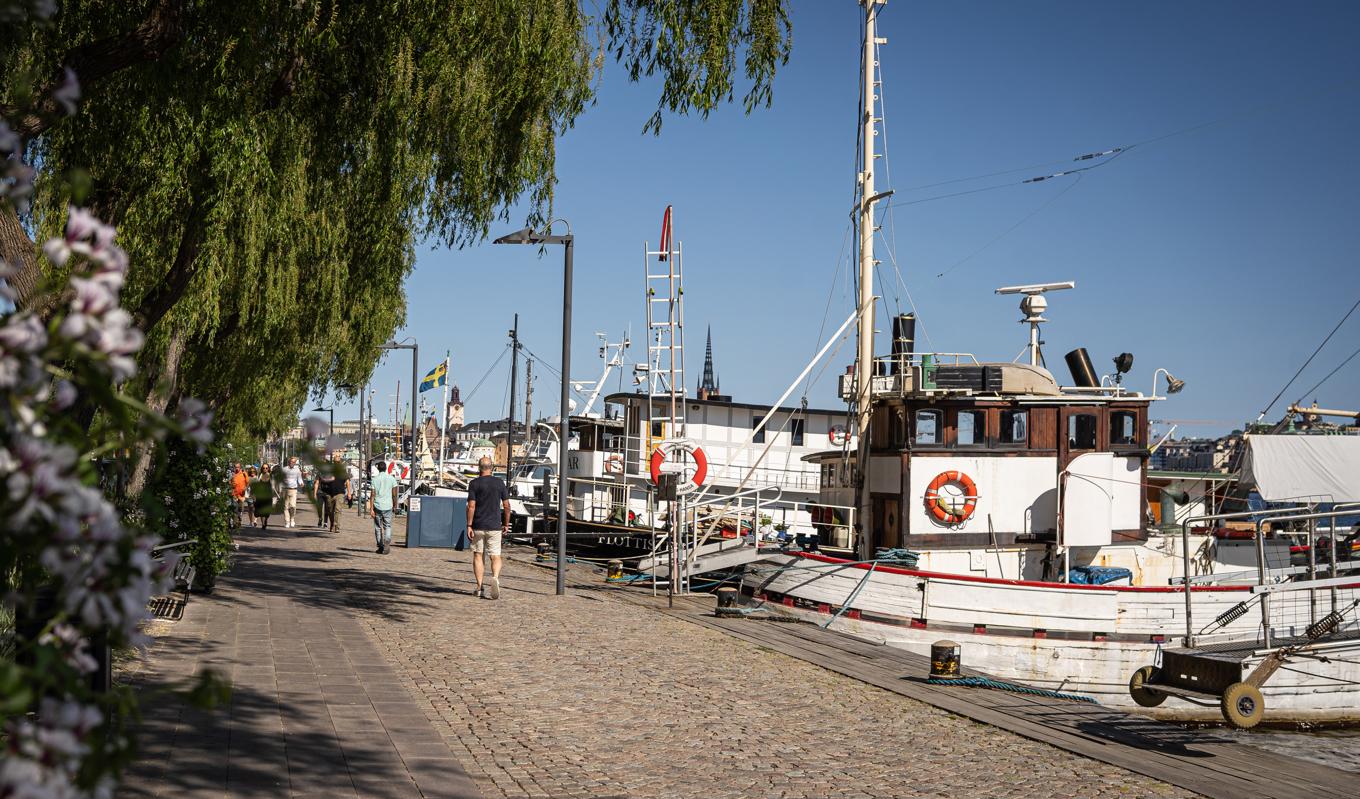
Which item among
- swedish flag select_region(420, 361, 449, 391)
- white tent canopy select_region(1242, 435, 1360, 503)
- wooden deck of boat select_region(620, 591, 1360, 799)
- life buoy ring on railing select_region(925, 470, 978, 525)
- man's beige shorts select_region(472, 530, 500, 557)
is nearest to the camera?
wooden deck of boat select_region(620, 591, 1360, 799)

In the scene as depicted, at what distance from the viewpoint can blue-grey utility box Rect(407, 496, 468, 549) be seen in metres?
27.7

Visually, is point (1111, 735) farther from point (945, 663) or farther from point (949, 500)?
point (949, 500)

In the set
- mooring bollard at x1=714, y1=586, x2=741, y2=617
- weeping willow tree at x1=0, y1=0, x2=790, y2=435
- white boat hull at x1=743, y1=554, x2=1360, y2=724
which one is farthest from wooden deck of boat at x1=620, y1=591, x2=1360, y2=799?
weeping willow tree at x1=0, y1=0, x2=790, y2=435

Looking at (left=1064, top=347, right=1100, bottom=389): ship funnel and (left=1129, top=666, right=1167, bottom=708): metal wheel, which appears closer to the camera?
(left=1129, top=666, right=1167, bottom=708): metal wheel

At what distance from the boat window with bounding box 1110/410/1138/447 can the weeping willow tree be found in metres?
12.5

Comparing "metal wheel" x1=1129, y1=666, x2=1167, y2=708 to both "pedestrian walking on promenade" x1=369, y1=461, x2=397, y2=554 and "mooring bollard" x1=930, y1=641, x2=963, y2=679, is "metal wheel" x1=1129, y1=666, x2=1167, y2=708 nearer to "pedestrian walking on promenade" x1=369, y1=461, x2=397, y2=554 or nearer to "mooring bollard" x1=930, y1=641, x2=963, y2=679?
"mooring bollard" x1=930, y1=641, x2=963, y2=679

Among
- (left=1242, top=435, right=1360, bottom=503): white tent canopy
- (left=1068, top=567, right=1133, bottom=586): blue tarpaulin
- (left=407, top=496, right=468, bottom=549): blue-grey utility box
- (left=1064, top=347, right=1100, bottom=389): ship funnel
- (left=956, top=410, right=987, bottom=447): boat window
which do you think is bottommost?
(left=1068, top=567, right=1133, bottom=586): blue tarpaulin

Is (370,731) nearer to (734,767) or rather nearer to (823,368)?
(734,767)

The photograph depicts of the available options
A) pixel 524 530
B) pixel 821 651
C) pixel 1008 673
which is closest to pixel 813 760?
pixel 821 651

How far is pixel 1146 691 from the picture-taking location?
10430mm

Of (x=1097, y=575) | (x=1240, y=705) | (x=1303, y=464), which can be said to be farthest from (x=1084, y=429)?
(x=1240, y=705)

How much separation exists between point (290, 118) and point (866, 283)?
1343 cm

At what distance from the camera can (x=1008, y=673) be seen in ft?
59.3

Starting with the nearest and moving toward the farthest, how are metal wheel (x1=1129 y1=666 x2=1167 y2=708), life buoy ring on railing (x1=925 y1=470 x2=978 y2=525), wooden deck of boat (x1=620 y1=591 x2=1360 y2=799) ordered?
wooden deck of boat (x1=620 y1=591 x2=1360 y2=799) < metal wheel (x1=1129 y1=666 x2=1167 y2=708) < life buoy ring on railing (x1=925 y1=470 x2=978 y2=525)
